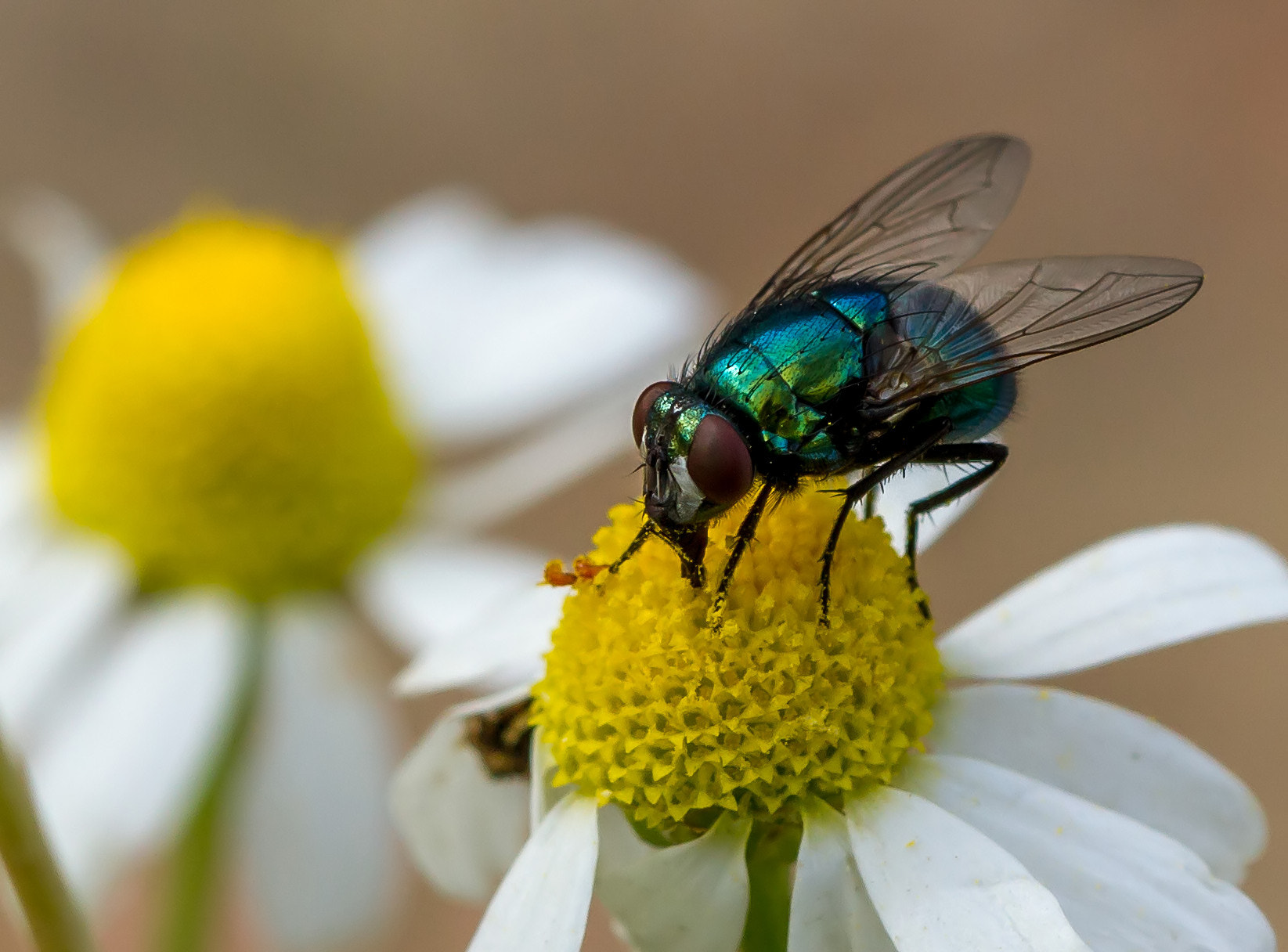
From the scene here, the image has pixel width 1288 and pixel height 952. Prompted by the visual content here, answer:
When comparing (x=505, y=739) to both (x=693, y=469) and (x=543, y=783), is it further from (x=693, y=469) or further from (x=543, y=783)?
(x=693, y=469)

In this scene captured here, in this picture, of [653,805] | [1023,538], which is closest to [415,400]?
[653,805]

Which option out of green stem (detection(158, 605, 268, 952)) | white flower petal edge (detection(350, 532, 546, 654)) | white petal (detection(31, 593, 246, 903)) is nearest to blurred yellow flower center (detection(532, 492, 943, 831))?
green stem (detection(158, 605, 268, 952))

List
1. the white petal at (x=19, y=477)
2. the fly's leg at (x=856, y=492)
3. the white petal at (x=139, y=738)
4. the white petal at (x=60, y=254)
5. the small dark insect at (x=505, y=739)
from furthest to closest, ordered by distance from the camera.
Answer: the white petal at (x=60, y=254) → the white petal at (x=19, y=477) → the white petal at (x=139, y=738) → the small dark insect at (x=505, y=739) → the fly's leg at (x=856, y=492)

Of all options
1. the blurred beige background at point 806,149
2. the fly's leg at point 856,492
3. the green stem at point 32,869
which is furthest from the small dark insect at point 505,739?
the blurred beige background at point 806,149

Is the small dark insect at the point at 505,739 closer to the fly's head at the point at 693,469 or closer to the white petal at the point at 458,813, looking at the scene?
the white petal at the point at 458,813

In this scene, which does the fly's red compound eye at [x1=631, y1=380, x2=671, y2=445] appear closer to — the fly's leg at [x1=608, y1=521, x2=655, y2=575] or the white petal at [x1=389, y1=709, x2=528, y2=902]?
the fly's leg at [x1=608, y1=521, x2=655, y2=575]

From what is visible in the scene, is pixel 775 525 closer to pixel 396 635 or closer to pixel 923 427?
pixel 923 427
